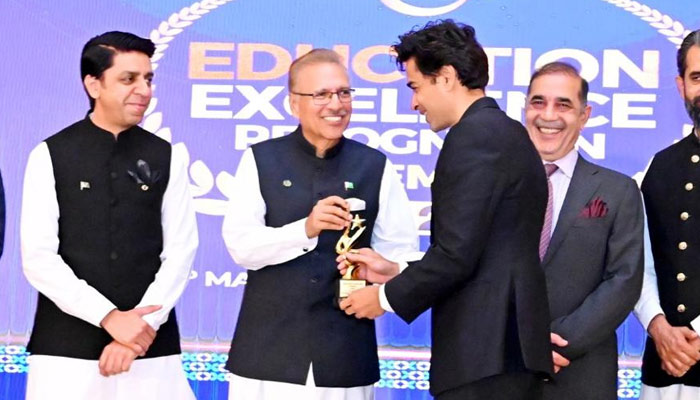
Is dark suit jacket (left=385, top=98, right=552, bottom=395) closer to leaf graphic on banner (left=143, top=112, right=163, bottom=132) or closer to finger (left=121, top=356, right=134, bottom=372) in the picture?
finger (left=121, top=356, right=134, bottom=372)

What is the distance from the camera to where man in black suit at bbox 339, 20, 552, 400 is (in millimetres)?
2979

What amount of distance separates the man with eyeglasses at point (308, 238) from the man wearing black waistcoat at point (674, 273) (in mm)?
883

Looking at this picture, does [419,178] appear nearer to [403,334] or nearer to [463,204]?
[403,334]

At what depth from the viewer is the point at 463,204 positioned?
117 inches

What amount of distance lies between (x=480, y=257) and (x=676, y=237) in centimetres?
110

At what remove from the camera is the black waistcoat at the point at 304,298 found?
3625 mm

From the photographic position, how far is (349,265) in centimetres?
357

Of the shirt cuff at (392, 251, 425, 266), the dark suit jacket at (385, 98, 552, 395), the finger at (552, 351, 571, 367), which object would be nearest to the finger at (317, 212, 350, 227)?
the shirt cuff at (392, 251, 425, 266)

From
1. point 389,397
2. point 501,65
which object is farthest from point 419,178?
point 389,397

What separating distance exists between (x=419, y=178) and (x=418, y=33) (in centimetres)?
184

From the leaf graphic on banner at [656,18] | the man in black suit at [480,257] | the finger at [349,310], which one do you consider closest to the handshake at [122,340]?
the finger at [349,310]

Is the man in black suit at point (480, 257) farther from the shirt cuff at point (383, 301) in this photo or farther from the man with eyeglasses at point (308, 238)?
the man with eyeglasses at point (308, 238)

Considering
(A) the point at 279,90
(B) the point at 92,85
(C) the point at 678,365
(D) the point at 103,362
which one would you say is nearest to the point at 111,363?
(D) the point at 103,362

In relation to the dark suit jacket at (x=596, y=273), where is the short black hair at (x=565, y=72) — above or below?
above
